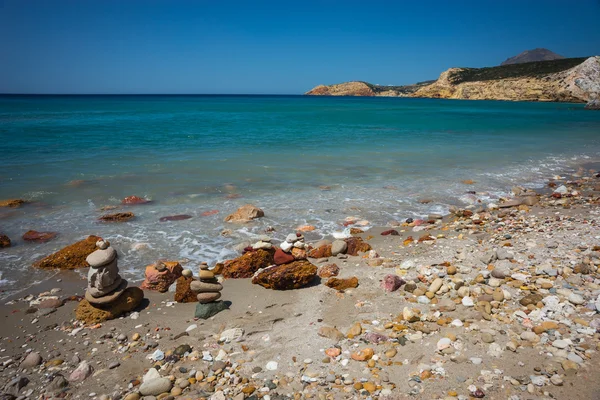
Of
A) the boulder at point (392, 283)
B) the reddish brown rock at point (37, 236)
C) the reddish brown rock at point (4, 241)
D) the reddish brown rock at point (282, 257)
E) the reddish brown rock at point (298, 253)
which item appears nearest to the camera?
the boulder at point (392, 283)

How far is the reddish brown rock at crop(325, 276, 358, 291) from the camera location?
6.34 m

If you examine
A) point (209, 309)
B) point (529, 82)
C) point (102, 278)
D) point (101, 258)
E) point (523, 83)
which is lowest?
point (209, 309)

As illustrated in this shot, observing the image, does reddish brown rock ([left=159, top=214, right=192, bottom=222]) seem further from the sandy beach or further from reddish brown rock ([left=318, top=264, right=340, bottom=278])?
reddish brown rock ([left=318, top=264, right=340, bottom=278])

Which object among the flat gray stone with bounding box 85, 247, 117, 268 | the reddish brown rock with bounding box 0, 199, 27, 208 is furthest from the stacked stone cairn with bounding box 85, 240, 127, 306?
the reddish brown rock with bounding box 0, 199, 27, 208

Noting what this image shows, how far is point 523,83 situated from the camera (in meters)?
112

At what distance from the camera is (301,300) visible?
241 inches

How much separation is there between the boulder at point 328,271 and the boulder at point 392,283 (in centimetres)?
105

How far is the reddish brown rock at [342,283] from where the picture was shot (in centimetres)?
634

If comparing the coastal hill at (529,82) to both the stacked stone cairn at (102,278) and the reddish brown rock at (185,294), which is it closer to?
the reddish brown rock at (185,294)

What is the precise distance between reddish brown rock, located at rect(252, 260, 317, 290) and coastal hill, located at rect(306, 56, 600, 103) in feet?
372

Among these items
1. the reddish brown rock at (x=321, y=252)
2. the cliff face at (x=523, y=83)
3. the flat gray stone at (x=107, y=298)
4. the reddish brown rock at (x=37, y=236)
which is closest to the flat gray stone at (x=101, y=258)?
the flat gray stone at (x=107, y=298)

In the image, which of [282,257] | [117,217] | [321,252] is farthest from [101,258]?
[117,217]

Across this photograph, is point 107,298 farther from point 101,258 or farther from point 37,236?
point 37,236

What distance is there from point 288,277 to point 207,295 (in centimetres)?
145
